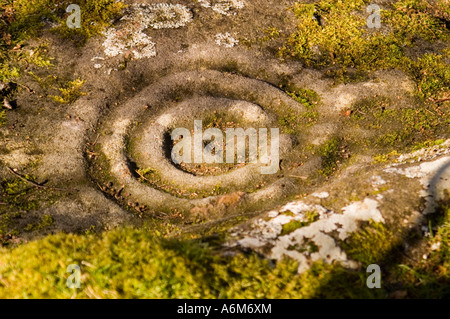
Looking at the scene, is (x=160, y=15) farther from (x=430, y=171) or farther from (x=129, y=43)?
(x=430, y=171)

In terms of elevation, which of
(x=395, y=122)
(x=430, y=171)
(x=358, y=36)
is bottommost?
(x=395, y=122)

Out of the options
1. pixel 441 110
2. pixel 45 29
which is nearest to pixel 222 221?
pixel 441 110

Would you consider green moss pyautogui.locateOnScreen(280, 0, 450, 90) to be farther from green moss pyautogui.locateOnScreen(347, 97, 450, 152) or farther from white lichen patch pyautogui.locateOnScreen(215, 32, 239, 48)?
white lichen patch pyautogui.locateOnScreen(215, 32, 239, 48)

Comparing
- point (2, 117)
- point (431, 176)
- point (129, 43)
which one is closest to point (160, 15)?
point (129, 43)

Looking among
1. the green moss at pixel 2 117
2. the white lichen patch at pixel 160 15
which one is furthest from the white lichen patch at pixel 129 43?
the green moss at pixel 2 117

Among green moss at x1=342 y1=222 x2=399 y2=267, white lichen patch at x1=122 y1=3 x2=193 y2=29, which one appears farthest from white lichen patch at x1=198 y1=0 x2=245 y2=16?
green moss at x1=342 y1=222 x2=399 y2=267

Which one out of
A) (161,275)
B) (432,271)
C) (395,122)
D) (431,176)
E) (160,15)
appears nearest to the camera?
(161,275)

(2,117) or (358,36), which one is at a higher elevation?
(358,36)
